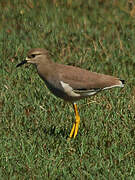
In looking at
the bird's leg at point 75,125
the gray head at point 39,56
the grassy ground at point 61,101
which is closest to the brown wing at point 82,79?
the gray head at point 39,56

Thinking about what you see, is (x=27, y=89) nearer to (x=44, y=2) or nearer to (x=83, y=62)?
(x=83, y=62)

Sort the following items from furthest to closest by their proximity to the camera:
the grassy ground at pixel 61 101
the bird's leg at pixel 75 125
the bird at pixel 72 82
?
the bird's leg at pixel 75 125
the bird at pixel 72 82
the grassy ground at pixel 61 101

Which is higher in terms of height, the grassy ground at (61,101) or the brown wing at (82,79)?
the brown wing at (82,79)

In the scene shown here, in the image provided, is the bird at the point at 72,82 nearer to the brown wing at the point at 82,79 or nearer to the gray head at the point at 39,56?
the brown wing at the point at 82,79

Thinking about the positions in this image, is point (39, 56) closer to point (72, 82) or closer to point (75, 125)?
point (72, 82)

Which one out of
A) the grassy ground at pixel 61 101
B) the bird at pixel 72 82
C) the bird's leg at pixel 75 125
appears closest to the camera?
the grassy ground at pixel 61 101

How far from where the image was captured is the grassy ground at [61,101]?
18.0 feet

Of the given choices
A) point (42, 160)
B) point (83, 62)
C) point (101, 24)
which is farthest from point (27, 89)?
point (101, 24)

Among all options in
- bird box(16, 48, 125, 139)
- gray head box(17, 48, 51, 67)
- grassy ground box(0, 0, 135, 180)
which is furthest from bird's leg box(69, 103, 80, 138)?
gray head box(17, 48, 51, 67)

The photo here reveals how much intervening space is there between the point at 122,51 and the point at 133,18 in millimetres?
1464

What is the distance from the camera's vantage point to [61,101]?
7.18 metres

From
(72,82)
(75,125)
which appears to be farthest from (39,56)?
(75,125)

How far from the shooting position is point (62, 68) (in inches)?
243

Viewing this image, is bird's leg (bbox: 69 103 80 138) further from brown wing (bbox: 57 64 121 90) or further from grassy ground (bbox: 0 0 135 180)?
brown wing (bbox: 57 64 121 90)
